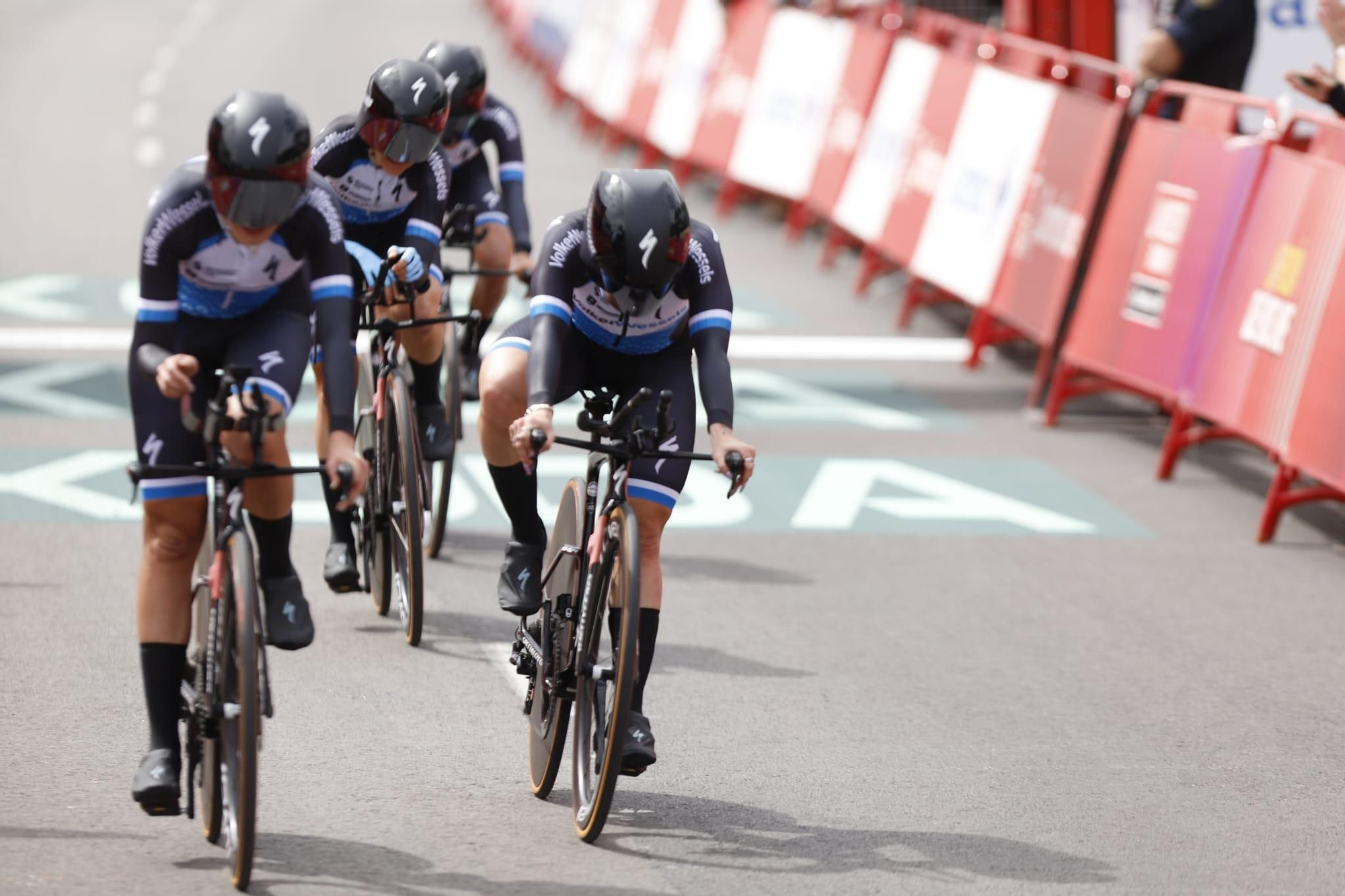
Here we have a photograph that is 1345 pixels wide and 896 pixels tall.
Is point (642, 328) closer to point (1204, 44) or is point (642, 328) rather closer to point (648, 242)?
point (648, 242)

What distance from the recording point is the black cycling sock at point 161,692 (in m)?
5.50

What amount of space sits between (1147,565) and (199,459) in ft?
17.0

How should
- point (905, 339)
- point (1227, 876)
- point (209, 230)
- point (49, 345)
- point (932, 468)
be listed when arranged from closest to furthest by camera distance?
point (209, 230)
point (1227, 876)
point (932, 468)
point (49, 345)
point (905, 339)

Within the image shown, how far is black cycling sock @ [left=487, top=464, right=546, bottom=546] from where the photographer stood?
24.1ft

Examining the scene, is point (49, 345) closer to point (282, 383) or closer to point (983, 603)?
point (983, 603)

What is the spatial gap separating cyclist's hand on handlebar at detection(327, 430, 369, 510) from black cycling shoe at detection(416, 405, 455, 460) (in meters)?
3.22

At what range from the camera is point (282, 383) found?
5.47m

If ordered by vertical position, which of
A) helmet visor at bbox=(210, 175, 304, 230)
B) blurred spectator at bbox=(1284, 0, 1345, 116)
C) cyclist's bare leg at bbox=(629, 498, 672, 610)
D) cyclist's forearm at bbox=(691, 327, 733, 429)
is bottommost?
cyclist's bare leg at bbox=(629, 498, 672, 610)

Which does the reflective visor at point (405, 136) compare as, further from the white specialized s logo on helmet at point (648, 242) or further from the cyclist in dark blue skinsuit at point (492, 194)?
the white specialized s logo on helmet at point (648, 242)

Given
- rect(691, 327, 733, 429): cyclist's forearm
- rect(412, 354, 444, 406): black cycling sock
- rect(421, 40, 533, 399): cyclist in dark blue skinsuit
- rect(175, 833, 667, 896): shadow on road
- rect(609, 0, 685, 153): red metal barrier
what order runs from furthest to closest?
rect(609, 0, 685, 153): red metal barrier < rect(421, 40, 533, 399): cyclist in dark blue skinsuit < rect(412, 354, 444, 406): black cycling sock < rect(691, 327, 733, 429): cyclist's forearm < rect(175, 833, 667, 896): shadow on road

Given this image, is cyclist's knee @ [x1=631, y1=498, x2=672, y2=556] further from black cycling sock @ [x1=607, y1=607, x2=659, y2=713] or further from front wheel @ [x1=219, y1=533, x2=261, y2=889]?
front wheel @ [x1=219, y1=533, x2=261, y2=889]

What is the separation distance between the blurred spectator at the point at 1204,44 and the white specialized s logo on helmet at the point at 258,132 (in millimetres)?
8588

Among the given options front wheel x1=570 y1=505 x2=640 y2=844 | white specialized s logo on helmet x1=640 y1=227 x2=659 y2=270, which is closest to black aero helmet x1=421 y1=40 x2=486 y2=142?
white specialized s logo on helmet x1=640 y1=227 x2=659 y2=270

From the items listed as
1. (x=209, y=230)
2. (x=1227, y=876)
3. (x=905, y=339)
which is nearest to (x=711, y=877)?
(x=1227, y=876)
